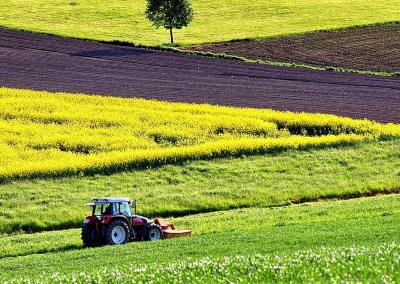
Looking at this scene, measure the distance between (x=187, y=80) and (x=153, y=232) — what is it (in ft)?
103

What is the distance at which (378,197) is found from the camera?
113ft

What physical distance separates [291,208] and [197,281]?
17.9 metres

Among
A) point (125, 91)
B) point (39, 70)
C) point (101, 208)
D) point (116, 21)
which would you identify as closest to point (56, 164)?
point (101, 208)

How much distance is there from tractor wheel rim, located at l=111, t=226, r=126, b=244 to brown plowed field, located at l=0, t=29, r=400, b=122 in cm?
2443

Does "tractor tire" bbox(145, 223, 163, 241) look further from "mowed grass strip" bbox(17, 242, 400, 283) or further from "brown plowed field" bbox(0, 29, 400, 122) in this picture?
"brown plowed field" bbox(0, 29, 400, 122)

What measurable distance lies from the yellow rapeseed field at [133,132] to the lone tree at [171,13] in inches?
898

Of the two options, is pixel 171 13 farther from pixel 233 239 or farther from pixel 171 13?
pixel 233 239

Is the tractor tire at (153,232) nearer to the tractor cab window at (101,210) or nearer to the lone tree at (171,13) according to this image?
the tractor cab window at (101,210)

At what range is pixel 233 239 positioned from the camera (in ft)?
83.0

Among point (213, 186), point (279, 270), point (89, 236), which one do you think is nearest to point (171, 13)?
point (213, 186)

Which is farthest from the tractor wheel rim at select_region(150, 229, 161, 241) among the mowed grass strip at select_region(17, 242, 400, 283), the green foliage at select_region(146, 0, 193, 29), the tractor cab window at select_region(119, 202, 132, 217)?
the green foliage at select_region(146, 0, 193, 29)

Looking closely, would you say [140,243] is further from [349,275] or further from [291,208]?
[349,275]

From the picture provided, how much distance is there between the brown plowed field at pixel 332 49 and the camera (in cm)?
6650

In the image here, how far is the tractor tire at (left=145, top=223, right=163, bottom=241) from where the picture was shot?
28391 millimetres
